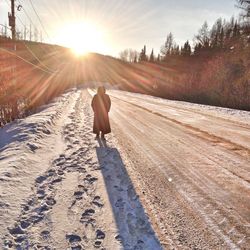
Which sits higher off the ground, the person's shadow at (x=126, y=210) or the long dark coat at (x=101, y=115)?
the long dark coat at (x=101, y=115)

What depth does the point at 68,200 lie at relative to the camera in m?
5.07

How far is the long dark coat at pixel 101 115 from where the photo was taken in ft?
33.1

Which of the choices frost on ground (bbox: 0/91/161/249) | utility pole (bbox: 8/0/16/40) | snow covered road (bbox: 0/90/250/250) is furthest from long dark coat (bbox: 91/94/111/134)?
utility pole (bbox: 8/0/16/40)

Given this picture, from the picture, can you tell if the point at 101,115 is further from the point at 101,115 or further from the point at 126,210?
the point at 126,210

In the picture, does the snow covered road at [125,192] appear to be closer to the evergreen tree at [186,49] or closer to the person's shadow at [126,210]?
the person's shadow at [126,210]

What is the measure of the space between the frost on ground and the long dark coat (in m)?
1.25

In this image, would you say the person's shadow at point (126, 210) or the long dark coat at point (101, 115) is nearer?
the person's shadow at point (126, 210)

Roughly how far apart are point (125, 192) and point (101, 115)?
5.08 m


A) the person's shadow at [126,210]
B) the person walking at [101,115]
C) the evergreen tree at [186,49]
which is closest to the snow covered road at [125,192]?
the person's shadow at [126,210]

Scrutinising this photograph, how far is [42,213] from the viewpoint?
4555mm

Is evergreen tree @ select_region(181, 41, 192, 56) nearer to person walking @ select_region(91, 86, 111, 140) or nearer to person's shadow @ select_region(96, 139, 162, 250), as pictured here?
person walking @ select_region(91, 86, 111, 140)

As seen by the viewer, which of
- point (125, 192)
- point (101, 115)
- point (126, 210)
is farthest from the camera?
point (101, 115)

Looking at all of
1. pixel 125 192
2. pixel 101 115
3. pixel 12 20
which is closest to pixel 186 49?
pixel 12 20

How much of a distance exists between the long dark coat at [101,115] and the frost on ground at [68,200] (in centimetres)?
125
